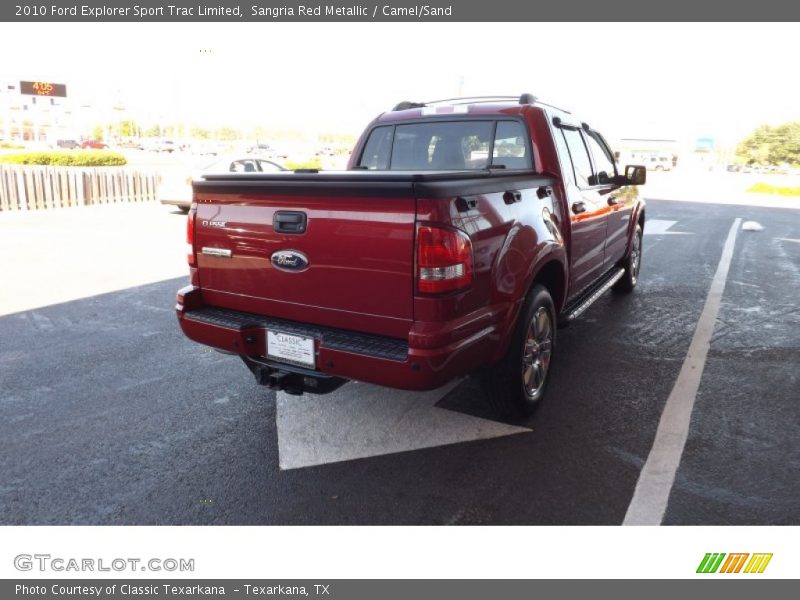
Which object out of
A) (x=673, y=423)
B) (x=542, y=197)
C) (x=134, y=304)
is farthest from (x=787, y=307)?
(x=134, y=304)

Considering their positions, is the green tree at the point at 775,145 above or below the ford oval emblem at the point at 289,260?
above

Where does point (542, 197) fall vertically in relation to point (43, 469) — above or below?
above

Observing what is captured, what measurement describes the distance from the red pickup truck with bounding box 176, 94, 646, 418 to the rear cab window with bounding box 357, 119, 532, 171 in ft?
0.07

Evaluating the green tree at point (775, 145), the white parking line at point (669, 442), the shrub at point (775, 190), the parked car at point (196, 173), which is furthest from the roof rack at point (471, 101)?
the green tree at point (775, 145)

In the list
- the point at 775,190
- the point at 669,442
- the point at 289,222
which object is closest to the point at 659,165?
the point at 775,190

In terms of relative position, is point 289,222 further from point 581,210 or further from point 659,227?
point 659,227

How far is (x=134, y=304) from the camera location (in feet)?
21.2

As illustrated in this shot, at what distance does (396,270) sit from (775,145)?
86.2m

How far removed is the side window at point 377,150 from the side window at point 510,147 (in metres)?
0.96

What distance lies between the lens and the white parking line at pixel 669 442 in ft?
9.61

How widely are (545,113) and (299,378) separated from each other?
8.59ft

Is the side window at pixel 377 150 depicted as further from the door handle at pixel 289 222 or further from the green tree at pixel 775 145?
the green tree at pixel 775 145

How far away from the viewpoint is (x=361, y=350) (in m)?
2.96

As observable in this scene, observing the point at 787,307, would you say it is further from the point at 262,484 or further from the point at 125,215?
the point at 125,215
